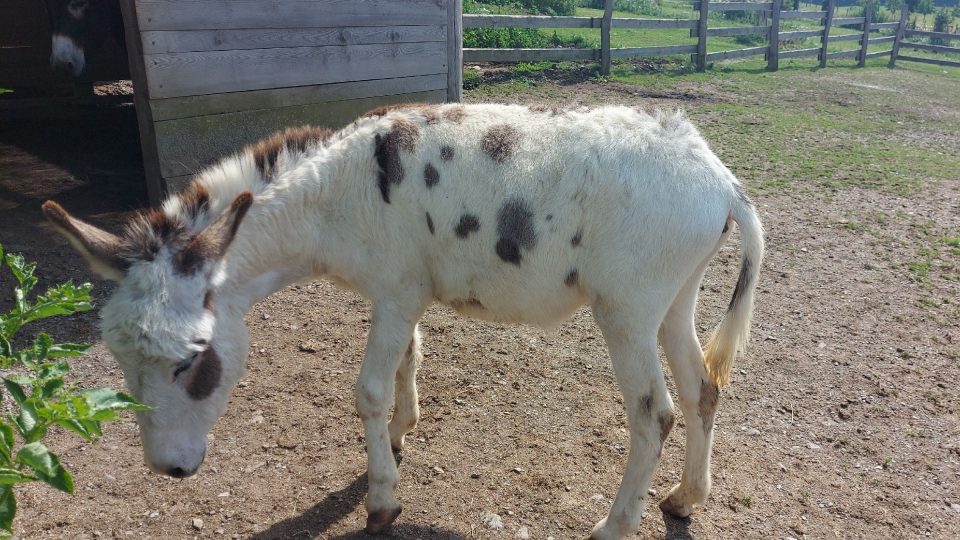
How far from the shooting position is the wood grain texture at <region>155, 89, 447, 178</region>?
6020mm

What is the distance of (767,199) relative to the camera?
303 inches

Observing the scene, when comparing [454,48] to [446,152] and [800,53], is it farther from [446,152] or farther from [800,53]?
[800,53]

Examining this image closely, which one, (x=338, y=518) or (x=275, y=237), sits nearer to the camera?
(x=275, y=237)

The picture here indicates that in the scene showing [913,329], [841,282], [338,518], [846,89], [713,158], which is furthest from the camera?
[846,89]

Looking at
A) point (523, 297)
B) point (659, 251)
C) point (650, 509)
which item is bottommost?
point (650, 509)

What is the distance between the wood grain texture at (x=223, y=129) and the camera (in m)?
6.02

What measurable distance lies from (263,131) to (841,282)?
5.47 m

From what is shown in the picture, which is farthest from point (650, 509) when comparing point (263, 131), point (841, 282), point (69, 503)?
point (263, 131)

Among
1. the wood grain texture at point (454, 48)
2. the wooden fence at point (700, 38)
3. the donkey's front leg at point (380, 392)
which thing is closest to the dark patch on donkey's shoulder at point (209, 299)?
the donkey's front leg at point (380, 392)

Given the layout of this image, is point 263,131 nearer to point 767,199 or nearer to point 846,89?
point 767,199

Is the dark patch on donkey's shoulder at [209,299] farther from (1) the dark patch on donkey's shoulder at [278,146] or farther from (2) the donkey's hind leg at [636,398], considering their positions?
(2) the donkey's hind leg at [636,398]

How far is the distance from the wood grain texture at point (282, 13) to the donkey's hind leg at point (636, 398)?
15.3 ft

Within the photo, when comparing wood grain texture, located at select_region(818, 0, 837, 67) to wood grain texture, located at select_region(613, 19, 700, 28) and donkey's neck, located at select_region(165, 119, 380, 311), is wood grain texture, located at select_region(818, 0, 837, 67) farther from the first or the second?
donkey's neck, located at select_region(165, 119, 380, 311)

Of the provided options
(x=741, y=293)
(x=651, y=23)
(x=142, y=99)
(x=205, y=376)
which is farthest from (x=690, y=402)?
(x=651, y=23)
